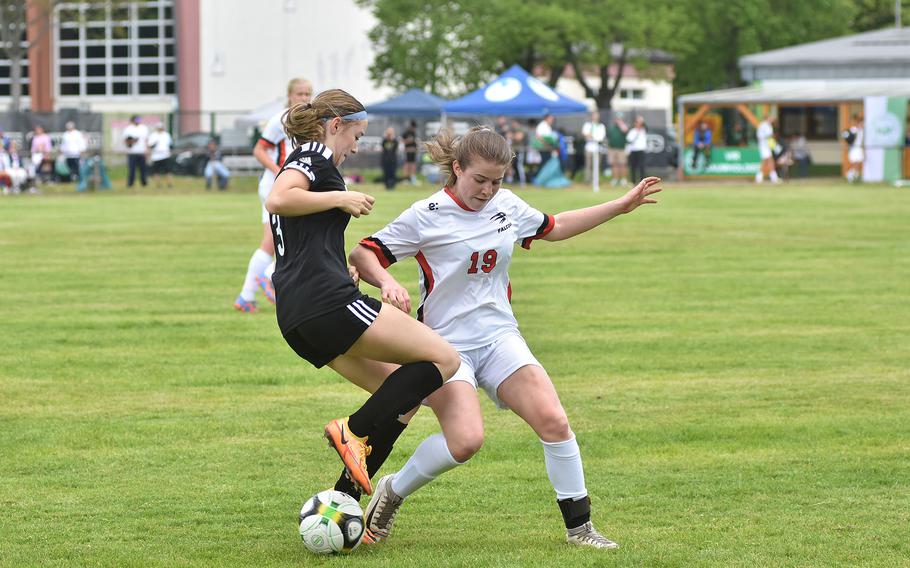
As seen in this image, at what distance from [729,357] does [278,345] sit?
3.46 meters

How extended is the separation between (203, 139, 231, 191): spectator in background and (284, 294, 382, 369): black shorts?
35.4 m

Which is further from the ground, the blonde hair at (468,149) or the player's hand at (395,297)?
the blonde hair at (468,149)

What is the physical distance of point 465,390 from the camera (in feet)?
19.2

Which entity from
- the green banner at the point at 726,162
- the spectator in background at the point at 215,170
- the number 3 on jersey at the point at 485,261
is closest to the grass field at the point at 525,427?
the number 3 on jersey at the point at 485,261

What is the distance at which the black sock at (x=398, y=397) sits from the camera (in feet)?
18.5

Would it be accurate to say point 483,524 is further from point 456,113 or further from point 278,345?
point 456,113

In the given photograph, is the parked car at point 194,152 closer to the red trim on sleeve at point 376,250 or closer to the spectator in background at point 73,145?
the spectator in background at point 73,145

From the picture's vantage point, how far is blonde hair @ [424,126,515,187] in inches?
229

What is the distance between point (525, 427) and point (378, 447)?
279cm

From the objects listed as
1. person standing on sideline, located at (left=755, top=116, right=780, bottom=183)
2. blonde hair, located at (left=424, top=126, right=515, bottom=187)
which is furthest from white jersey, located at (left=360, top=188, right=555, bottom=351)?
person standing on sideline, located at (left=755, top=116, right=780, bottom=183)

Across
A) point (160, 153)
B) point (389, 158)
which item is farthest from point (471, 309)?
point (160, 153)

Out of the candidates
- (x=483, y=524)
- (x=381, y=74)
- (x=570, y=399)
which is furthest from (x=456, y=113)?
(x=483, y=524)

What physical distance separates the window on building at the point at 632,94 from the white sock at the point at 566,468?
9014 cm

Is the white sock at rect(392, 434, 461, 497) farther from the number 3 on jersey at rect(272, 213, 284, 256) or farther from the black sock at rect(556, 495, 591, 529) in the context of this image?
the number 3 on jersey at rect(272, 213, 284, 256)
